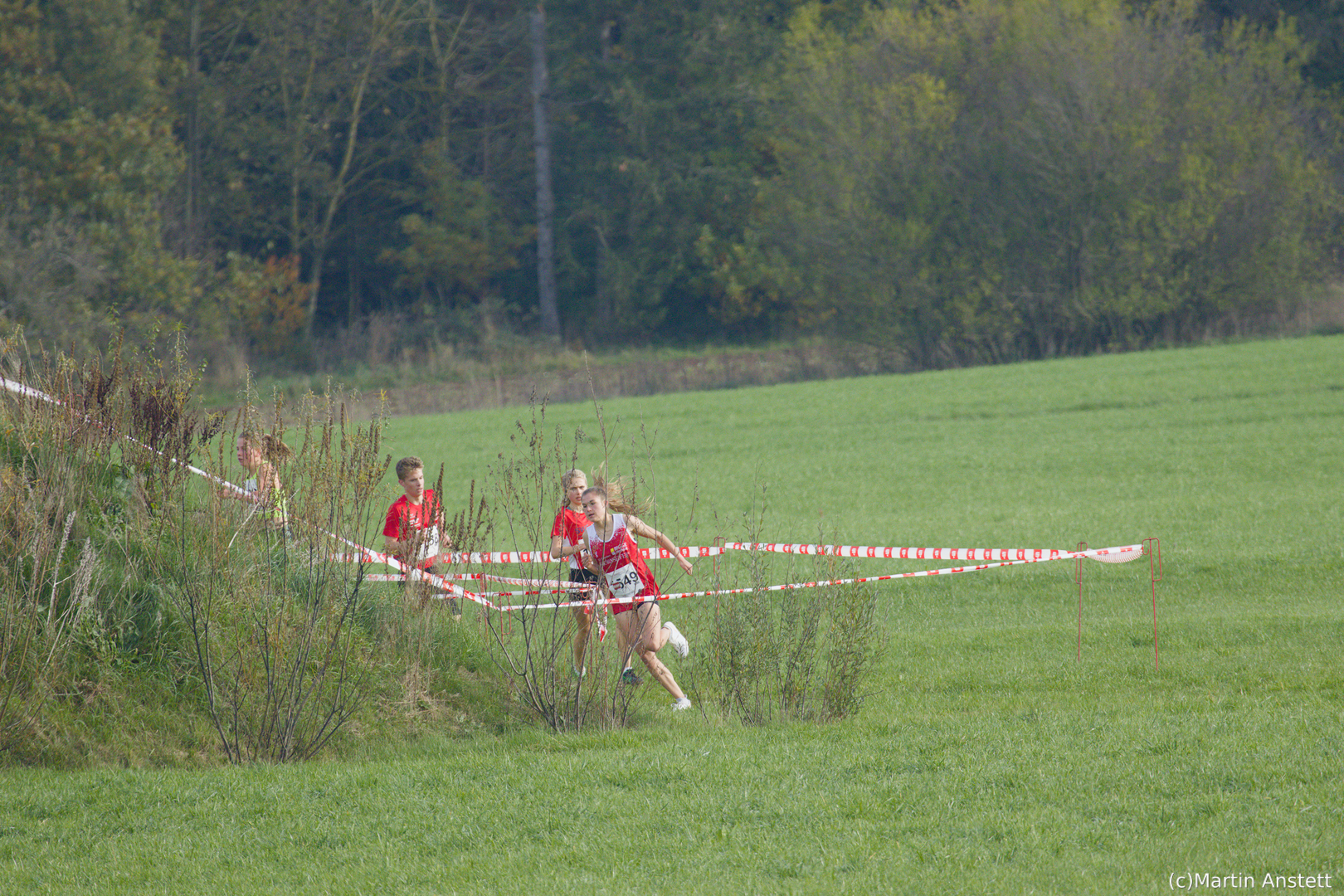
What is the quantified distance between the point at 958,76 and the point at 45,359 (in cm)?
3656

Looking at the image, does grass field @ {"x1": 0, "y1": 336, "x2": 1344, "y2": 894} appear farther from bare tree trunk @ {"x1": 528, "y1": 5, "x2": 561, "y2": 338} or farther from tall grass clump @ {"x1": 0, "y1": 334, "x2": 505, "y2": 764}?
bare tree trunk @ {"x1": 528, "y1": 5, "x2": 561, "y2": 338}

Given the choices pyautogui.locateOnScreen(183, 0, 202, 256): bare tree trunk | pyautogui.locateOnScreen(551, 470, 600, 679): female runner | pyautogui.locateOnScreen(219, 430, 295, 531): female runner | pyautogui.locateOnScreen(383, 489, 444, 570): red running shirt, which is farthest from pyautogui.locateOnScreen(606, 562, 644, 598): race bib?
pyautogui.locateOnScreen(183, 0, 202, 256): bare tree trunk

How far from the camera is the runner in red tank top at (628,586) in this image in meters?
8.09

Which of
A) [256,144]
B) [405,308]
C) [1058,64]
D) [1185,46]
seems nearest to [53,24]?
[256,144]

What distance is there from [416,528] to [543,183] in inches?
1779

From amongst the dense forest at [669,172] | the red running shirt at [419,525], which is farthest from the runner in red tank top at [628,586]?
the dense forest at [669,172]

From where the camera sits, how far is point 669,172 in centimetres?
5072

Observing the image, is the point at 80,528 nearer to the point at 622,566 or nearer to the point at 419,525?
the point at 419,525

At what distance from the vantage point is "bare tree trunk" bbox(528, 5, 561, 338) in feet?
166

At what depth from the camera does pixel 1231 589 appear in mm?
11234

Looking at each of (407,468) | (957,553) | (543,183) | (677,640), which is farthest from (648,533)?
(543,183)

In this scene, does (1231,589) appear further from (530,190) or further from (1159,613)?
(530,190)

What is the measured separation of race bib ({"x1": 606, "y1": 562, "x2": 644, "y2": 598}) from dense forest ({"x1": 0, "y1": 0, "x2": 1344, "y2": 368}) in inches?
1024

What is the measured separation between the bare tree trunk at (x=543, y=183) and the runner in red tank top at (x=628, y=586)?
42450 mm
